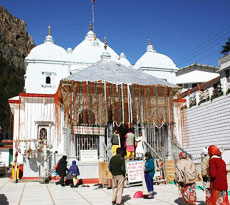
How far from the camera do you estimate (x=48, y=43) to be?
25828 mm

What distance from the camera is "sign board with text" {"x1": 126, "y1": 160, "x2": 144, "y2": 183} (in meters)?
10.9

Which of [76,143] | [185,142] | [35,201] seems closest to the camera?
[35,201]

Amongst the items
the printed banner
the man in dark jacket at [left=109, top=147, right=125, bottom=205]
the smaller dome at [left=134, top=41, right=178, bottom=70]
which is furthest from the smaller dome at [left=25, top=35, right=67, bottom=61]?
the man in dark jacket at [left=109, top=147, right=125, bottom=205]

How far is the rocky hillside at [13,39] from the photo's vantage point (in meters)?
82.5

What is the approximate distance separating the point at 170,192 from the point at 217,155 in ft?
13.0

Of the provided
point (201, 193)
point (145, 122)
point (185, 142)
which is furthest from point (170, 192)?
point (185, 142)

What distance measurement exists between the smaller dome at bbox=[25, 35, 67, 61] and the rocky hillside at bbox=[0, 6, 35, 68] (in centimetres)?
5988

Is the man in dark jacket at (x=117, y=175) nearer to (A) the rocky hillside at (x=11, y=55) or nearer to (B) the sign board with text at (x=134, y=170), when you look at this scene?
(B) the sign board with text at (x=134, y=170)

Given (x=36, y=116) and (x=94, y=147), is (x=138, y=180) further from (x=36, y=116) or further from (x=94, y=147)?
(x=36, y=116)

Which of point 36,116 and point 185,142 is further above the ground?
point 36,116

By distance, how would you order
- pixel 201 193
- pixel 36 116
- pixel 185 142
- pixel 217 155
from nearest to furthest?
pixel 217 155 < pixel 201 193 < pixel 36 116 < pixel 185 142

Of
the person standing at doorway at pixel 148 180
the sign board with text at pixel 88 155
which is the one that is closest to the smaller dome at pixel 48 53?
the sign board with text at pixel 88 155

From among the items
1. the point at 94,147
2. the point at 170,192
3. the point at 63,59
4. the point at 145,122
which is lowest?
the point at 170,192

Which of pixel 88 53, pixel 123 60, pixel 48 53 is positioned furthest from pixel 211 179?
pixel 123 60
